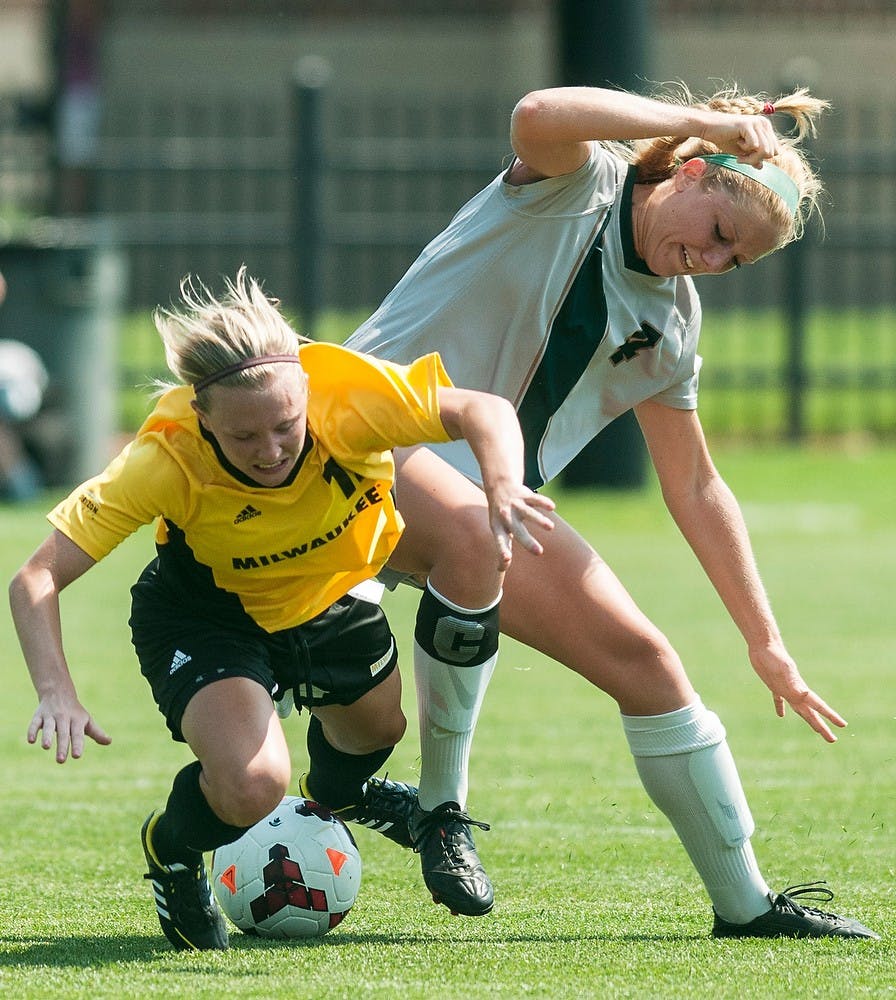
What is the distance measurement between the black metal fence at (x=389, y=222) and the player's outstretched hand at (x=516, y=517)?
10898 mm

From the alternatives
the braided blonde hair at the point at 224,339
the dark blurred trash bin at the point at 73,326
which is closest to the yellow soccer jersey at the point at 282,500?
the braided blonde hair at the point at 224,339

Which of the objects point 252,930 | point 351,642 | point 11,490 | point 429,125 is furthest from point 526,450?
point 429,125

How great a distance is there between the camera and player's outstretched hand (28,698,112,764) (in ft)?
11.8

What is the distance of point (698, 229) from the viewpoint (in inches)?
156

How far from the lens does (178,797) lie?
3.95m

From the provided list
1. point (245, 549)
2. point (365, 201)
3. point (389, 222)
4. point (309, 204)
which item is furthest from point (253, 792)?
point (365, 201)

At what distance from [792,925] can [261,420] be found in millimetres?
1524

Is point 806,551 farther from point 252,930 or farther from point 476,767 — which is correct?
point 252,930

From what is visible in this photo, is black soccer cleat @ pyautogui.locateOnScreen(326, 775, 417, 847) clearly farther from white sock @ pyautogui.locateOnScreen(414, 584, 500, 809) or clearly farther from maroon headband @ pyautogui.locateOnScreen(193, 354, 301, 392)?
maroon headband @ pyautogui.locateOnScreen(193, 354, 301, 392)

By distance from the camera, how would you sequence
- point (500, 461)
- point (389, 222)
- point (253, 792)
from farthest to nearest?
1. point (389, 222)
2. point (253, 792)
3. point (500, 461)

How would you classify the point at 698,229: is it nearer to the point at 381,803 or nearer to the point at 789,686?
the point at 789,686

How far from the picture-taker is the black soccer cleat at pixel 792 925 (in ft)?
13.1

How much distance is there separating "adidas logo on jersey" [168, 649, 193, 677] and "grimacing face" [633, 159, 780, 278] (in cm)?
128

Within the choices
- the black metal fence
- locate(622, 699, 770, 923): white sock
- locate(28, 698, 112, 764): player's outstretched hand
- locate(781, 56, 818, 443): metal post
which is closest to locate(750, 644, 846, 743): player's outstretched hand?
locate(622, 699, 770, 923): white sock
